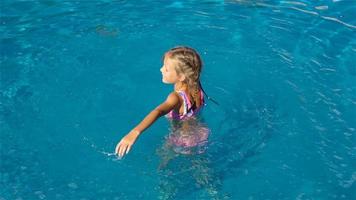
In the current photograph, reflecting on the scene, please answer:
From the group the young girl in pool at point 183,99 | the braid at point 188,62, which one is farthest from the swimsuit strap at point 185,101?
the braid at point 188,62

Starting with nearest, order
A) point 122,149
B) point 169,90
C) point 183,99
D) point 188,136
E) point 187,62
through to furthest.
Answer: point 122,149, point 187,62, point 183,99, point 188,136, point 169,90

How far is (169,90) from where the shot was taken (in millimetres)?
6746

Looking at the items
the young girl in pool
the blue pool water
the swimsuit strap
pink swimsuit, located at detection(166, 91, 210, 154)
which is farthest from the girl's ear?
the blue pool water

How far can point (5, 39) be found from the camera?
7707mm

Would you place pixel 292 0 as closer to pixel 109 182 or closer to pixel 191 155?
pixel 191 155

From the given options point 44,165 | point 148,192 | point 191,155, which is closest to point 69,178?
point 44,165

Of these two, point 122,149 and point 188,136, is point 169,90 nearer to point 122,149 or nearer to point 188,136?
point 188,136

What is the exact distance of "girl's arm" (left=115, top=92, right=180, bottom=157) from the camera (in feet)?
13.9

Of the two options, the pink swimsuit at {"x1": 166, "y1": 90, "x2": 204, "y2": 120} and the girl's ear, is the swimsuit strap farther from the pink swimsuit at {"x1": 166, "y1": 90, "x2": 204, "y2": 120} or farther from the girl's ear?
the girl's ear

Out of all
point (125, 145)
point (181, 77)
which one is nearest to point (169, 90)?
point (181, 77)

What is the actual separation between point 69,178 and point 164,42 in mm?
3072

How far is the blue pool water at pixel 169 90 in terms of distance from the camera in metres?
5.26

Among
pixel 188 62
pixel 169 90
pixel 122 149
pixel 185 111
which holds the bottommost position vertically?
pixel 169 90

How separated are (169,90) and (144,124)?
2.30 meters
